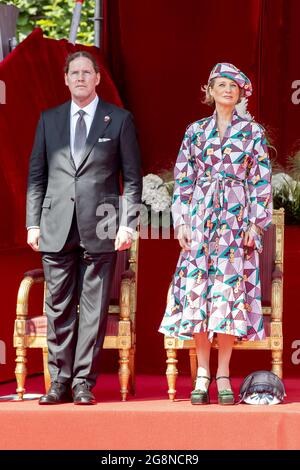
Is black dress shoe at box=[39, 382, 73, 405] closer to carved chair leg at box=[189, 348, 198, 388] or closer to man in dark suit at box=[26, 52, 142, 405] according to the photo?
man in dark suit at box=[26, 52, 142, 405]

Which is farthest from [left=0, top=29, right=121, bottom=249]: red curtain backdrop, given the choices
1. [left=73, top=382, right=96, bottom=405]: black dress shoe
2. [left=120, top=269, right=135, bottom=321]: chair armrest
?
[left=73, top=382, right=96, bottom=405]: black dress shoe

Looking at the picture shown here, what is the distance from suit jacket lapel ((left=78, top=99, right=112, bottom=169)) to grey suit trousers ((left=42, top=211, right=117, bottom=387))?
0.36 meters

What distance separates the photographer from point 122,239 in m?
6.08

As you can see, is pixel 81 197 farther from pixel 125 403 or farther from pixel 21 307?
pixel 125 403

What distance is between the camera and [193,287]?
613 cm

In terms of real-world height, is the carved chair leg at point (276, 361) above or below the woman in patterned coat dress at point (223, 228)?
below

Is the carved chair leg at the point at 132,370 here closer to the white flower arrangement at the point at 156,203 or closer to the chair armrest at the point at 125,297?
the chair armrest at the point at 125,297

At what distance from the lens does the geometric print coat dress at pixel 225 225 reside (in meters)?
6.09

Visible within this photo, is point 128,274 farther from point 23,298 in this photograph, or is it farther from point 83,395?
point 83,395

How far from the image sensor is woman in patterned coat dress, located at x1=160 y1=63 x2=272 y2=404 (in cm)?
609

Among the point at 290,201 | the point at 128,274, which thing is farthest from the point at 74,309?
the point at 290,201

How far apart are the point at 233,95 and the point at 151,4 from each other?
8.46 feet

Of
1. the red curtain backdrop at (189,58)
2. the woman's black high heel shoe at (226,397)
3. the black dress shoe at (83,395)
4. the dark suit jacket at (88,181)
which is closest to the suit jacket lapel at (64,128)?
the dark suit jacket at (88,181)

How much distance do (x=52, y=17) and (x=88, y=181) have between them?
9222mm
